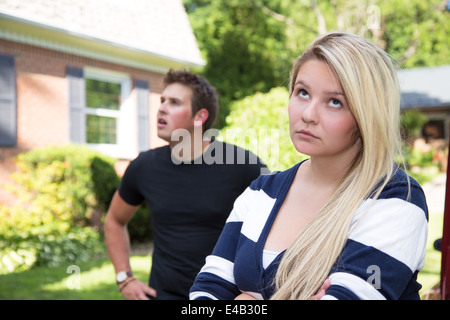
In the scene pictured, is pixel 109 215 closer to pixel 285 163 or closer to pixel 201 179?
pixel 201 179

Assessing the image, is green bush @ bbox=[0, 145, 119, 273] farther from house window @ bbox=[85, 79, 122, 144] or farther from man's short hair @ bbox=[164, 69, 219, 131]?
man's short hair @ bbox=[164, 69, 219, 131]

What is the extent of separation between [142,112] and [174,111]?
8191 millimetres

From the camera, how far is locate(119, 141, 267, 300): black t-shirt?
112 inches

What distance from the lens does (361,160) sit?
1297 mm

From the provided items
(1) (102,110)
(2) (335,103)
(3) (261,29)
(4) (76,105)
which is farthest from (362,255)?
(3) (261,29)

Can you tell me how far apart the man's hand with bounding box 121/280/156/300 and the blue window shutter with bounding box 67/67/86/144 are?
23.1 ft

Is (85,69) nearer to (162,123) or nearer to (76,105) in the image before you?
(76,105)

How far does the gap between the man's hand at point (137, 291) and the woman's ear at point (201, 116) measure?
1.15m

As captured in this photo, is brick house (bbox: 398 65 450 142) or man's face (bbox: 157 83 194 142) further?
brick house (bbox: 398 65 450 142)

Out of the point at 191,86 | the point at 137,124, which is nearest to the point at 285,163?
the point at 191,86

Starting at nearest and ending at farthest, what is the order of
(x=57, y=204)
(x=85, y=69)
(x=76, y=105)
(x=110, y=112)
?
(x=57, y=204) < (x=76, y=105) < (x=85, y=69) < (x=110, y=112)

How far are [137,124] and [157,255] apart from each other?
8.32m

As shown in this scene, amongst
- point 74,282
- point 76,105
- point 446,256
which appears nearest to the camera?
point 446,256

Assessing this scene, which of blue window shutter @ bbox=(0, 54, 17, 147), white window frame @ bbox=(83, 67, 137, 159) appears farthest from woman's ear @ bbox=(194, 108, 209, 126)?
white window frame @ bbox=(83, 67, 137, 159)
